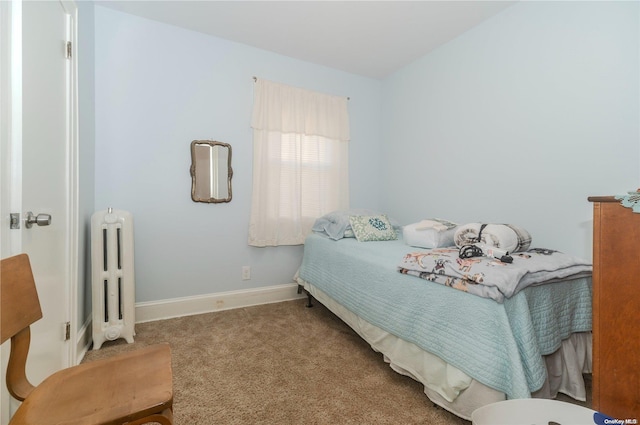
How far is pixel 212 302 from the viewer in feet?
8.82

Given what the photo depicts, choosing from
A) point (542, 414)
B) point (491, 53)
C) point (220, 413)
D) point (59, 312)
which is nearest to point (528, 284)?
point (542, 414)

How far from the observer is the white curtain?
282cm

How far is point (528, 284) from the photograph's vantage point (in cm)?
129

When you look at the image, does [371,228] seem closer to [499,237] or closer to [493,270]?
[499,237]

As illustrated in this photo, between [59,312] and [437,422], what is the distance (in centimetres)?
196

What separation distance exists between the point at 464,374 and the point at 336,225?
62.9 inches

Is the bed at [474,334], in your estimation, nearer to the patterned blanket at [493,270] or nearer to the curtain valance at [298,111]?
the patterned blanket at [493,270]

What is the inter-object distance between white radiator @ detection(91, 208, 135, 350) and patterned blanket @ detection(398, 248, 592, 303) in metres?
1.91

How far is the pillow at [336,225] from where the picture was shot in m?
2.60

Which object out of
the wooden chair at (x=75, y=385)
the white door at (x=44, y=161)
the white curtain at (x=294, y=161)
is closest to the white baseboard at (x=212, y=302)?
the white curtain at (x=294, y=161)

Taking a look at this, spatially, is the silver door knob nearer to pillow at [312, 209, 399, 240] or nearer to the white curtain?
the white curtain

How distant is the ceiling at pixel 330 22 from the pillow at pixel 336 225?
1605 mm

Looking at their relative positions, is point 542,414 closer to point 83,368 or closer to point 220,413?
point 220,413

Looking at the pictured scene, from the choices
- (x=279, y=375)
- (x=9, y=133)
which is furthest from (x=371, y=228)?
(x=9, y=133)
